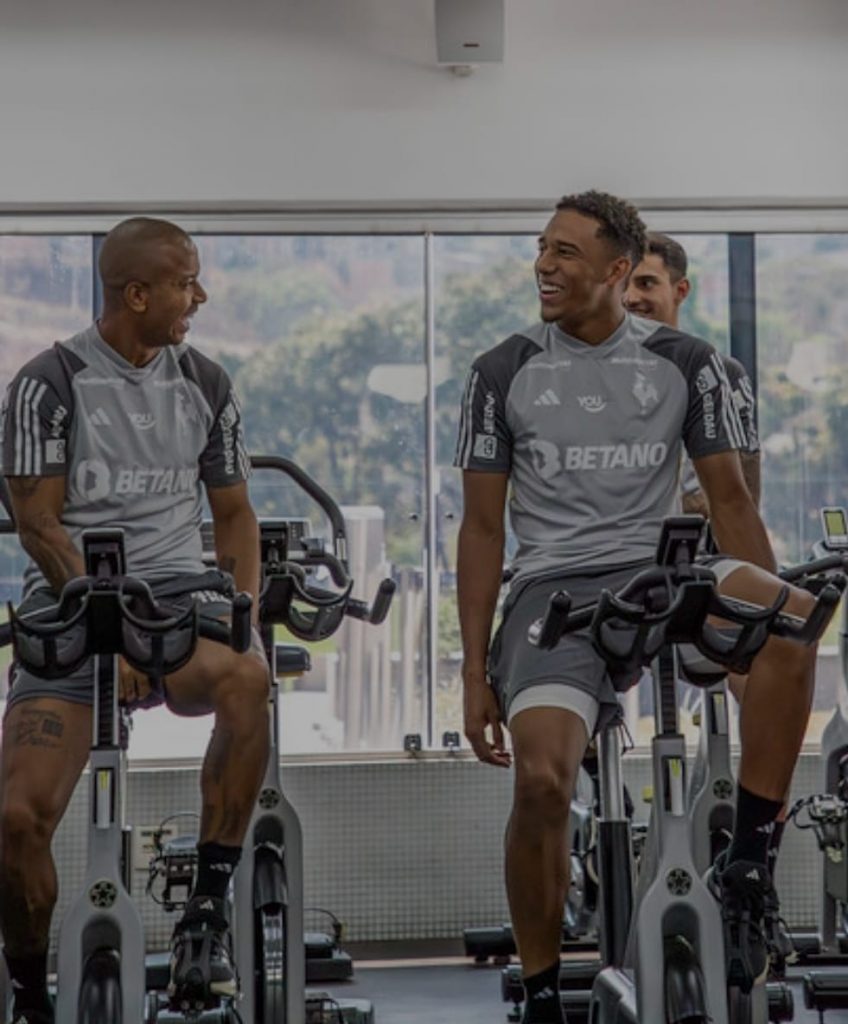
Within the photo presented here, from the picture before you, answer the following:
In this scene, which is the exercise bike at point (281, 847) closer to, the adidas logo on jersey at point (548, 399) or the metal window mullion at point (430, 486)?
the adidas logo on jersey at point (548, 399)

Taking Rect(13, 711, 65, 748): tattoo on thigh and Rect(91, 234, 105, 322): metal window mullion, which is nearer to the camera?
Rect(13, 711, 65, 748): tattoo on thigh

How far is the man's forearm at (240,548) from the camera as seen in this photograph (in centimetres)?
388

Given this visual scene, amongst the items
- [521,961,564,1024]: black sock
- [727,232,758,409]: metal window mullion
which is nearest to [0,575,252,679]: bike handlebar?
[521,961,564,1024]: black sock

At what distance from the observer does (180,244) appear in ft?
12.5

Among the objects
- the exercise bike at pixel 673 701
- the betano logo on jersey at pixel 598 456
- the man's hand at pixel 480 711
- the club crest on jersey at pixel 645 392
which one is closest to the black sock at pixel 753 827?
the exercise bike at pixel 673 701

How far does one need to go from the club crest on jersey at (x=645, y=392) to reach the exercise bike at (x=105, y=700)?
1.00 metres

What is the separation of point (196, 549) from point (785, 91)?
3.18 metres

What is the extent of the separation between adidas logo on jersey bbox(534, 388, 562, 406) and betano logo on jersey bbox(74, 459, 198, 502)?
0.78m

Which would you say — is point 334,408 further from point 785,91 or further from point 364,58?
point 785,91

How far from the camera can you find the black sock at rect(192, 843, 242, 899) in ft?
11.1

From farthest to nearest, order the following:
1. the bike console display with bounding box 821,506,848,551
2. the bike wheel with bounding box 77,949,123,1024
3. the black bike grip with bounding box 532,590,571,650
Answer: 1. the bike console display with bounding box 821,506,848,551
2. the bike wheel with bounding box 77,949,123,1024
3. the black bike grip with bounding box 532,590,571,650

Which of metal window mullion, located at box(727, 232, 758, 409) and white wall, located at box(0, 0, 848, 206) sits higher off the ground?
white wall, located at box(0, 0, 848, 206)

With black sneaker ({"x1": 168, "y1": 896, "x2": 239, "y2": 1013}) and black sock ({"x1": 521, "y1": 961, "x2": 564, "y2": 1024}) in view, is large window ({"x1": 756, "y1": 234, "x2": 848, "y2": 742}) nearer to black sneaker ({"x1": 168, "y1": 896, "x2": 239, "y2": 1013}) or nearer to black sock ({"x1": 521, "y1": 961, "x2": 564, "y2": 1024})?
black sock ({"x1": 521, "y1": 961, "x2": 564, "y2": 1024})

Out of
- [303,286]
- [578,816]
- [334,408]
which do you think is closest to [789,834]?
[578,816]
